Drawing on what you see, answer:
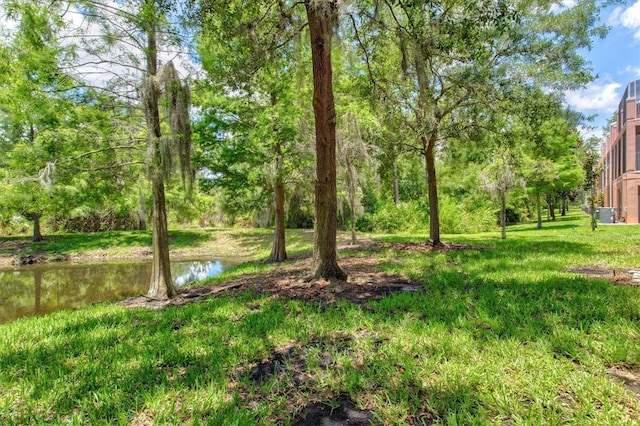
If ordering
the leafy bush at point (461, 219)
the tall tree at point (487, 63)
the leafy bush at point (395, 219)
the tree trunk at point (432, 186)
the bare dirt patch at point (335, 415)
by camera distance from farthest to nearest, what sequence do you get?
the leafy bush at point (395, 219) → the leafy bush at point (461, 219) → the tree trunk at point (432, 186) → the tall tree at point (487, 63) → the bare dirt patch at point (335, 415)

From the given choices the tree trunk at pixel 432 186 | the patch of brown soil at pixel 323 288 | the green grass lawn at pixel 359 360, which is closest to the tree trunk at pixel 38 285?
the patch of brown soil at pixel 323 288

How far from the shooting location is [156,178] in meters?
5.84

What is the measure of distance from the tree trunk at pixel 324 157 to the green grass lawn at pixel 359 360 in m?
1.12

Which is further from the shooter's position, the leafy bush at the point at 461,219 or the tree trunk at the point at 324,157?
the leafy bush at the point at 461,219

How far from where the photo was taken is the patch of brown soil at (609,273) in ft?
14.6

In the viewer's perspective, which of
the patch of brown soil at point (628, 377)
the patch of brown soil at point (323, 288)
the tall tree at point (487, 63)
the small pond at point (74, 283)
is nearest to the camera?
the patch of brown soil at point (628, 377)

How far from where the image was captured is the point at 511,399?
2004 millimetres

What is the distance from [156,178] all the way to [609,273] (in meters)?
7.64

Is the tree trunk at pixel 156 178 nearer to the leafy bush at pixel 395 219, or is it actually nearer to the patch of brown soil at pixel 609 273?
the patch of brown soil at pixel 609 273

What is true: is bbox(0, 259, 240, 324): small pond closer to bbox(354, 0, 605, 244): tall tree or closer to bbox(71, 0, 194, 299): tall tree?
bbox(71, 0, 194, 299): tall tree

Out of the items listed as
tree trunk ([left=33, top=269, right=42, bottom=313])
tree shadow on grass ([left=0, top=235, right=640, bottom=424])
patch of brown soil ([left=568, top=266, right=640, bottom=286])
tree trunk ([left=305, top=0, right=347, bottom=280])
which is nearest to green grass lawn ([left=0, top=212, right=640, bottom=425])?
tree shadow on grass ([left=0, top=235, right=640, bottom=424])

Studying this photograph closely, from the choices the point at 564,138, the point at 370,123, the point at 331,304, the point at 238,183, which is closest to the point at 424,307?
the point at 331,304

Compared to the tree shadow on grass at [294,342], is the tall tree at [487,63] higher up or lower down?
higher up

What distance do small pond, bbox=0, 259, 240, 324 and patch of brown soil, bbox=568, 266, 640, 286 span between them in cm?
911
